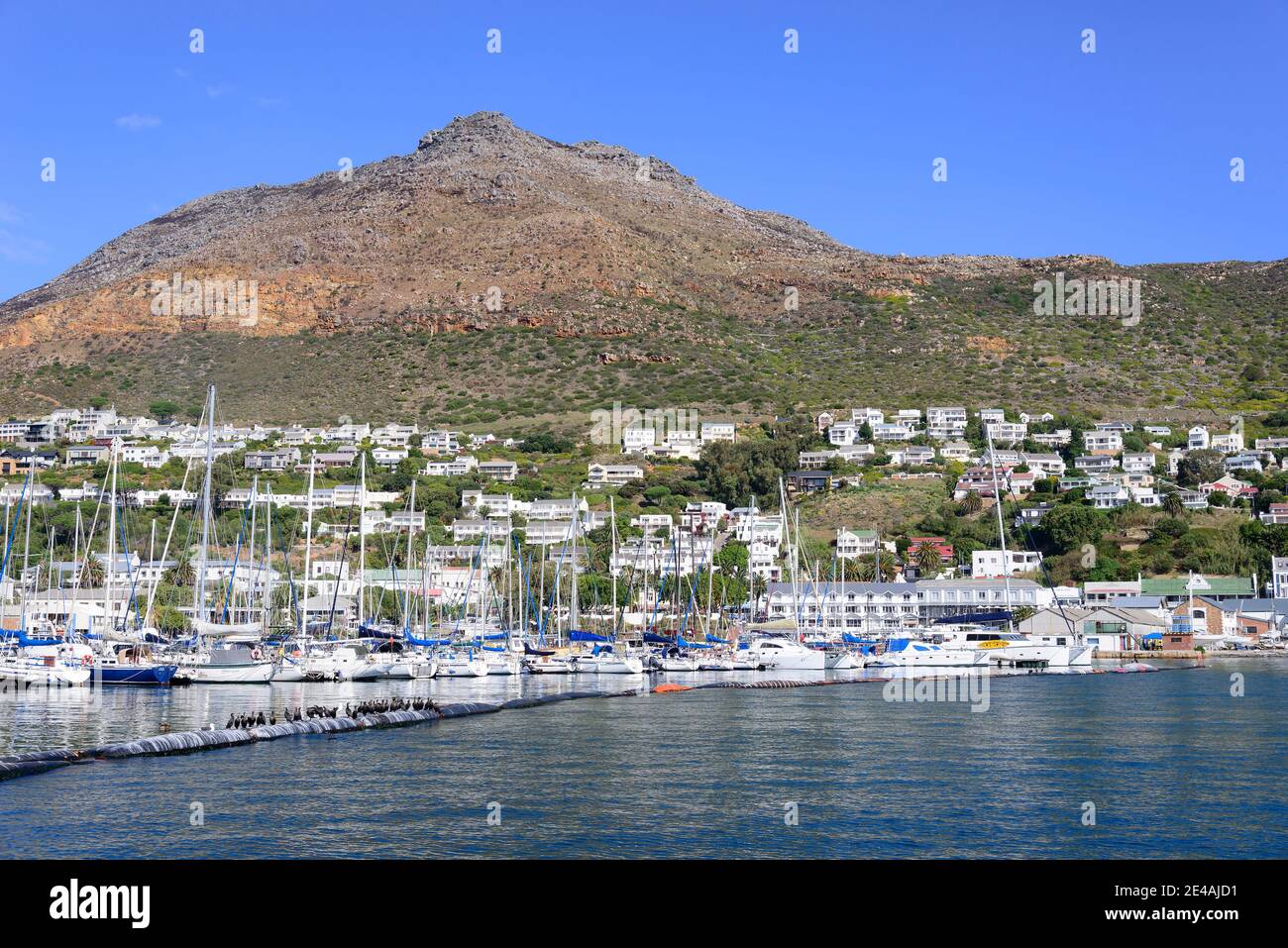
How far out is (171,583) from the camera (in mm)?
88250

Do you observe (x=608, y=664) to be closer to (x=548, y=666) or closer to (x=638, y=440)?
(x=548, y=666)

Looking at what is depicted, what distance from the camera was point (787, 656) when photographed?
63969 mm

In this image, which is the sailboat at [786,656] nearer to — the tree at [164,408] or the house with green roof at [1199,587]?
the house with green roof at [1199,587]

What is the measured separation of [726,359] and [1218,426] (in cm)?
5424

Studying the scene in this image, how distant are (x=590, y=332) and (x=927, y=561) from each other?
70.0m

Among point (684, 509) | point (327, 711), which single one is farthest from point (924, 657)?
point (684, 509)

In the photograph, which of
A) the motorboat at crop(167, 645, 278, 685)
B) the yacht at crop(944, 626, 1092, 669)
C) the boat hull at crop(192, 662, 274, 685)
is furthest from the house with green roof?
the boat hull at crop(192, 662, 274, 685)

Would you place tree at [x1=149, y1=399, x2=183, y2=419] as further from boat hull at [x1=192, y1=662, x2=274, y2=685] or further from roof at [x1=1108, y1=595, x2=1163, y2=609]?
roof at [x1=1108, y1=595, x2=1163, y2=609]

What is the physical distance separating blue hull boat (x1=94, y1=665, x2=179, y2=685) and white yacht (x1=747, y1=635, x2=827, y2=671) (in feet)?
89.7

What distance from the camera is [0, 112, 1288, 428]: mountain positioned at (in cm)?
14850
